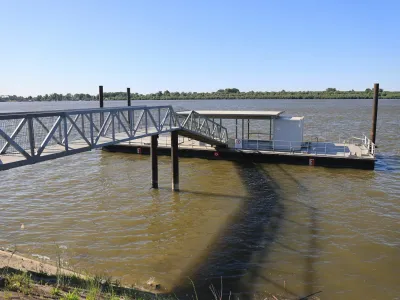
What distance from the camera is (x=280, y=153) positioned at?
2298cm

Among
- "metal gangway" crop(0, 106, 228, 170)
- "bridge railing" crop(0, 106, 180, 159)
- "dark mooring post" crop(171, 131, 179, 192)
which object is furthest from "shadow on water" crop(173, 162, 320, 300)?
"bridge railing" crop(0, 106, 180, 159)

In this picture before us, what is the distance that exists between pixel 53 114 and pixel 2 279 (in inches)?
187

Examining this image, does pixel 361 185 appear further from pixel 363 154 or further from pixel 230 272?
pixel 230 272

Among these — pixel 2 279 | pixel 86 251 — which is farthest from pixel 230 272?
pixel 2 279

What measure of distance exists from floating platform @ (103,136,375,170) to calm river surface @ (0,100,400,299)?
664 millimetres

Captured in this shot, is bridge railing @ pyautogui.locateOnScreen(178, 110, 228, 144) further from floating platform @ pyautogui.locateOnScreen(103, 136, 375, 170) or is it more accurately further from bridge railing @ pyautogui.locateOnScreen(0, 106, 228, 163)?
floating platform @ pyautogui.locateOnScreen(103, 136, 375, 170)

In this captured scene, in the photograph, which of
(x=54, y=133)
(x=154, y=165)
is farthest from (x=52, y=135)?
(x=154, y=165)

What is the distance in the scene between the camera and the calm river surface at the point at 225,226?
9.80m

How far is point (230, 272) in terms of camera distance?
9.98m

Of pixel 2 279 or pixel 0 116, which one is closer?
pixel 2 279

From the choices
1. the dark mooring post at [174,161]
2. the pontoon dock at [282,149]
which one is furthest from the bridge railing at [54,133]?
the pontoon dock at [282,149]

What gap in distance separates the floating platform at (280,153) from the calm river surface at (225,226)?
664 mm

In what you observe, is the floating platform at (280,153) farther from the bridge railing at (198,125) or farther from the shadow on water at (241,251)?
the shadow on water at (241,251)

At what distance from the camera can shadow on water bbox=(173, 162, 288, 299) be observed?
9312 millimetres
